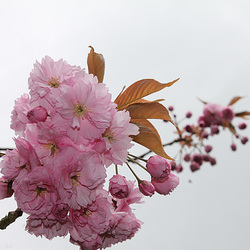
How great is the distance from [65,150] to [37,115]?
0.39 feet

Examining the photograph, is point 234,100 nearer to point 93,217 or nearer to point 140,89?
point 140,89

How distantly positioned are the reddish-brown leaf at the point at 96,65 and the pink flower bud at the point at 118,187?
34 cm

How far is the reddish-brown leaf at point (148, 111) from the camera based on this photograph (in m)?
0.94

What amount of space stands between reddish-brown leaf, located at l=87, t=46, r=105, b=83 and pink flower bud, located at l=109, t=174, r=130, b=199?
345mm

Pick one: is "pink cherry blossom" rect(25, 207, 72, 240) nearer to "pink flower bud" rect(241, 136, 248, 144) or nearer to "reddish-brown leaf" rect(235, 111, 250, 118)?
"reddish-brown leaf" rect(235, 111, 250, 118)

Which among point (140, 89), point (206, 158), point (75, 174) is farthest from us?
point (206, 158)

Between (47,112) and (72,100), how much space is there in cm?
9

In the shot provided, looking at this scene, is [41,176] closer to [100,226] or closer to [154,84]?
[100,226]

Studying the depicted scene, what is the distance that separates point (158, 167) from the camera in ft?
2.89

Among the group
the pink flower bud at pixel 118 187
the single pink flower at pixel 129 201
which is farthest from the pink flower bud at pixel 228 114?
the pink flower bud at pixel 118 187

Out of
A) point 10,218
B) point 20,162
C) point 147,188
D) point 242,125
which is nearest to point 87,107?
point 20,162

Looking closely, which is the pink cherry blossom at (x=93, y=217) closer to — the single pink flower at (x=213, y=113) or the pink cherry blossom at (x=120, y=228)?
the pink cherry blossom at (x=120, y=228)

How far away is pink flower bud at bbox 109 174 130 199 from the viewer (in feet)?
2.81

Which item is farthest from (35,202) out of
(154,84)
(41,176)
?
(154,84)
